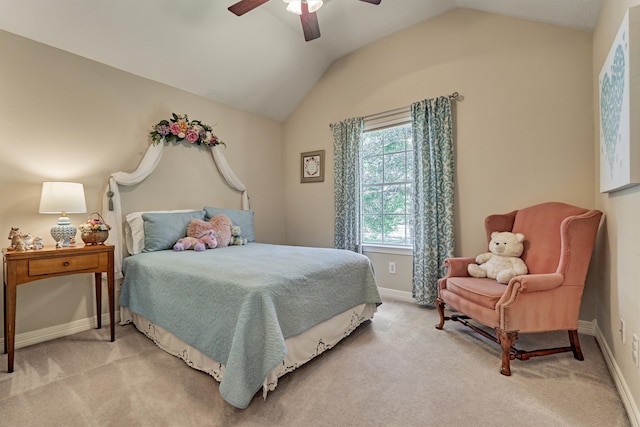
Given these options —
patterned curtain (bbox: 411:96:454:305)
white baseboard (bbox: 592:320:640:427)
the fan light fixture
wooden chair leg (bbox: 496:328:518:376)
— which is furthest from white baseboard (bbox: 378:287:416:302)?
the fan light fixture

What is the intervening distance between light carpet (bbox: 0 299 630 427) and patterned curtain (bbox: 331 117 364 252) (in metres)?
1.63

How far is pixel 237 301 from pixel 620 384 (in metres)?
2.28

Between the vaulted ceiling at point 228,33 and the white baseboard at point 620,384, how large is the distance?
99.6 inches

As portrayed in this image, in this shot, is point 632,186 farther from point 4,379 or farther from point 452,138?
point 4,379

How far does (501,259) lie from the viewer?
8.15ft

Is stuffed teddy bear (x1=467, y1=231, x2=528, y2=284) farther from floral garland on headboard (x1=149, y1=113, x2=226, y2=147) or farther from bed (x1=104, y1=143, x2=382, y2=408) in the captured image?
floral garland on headboard (x1=149, y1=113, x2=226, y2=147)

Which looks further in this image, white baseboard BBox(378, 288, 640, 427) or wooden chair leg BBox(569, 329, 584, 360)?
wooden chair leg BBox(569, 329, 584, 360)

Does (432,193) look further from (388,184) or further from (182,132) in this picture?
(182,132)

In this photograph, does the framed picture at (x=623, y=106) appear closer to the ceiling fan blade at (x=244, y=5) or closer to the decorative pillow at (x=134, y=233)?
the ceiling fan blade at (x=244, y=5)

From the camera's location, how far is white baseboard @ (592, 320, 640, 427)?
4.72ft

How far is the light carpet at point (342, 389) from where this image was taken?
59.8 inches

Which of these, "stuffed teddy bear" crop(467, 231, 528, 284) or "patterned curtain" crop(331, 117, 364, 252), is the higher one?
"patterned curtain" crop(331, 117, 364, 252)

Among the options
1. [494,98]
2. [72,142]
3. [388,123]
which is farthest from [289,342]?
[494,98]

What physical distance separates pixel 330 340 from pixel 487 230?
1776 mm
